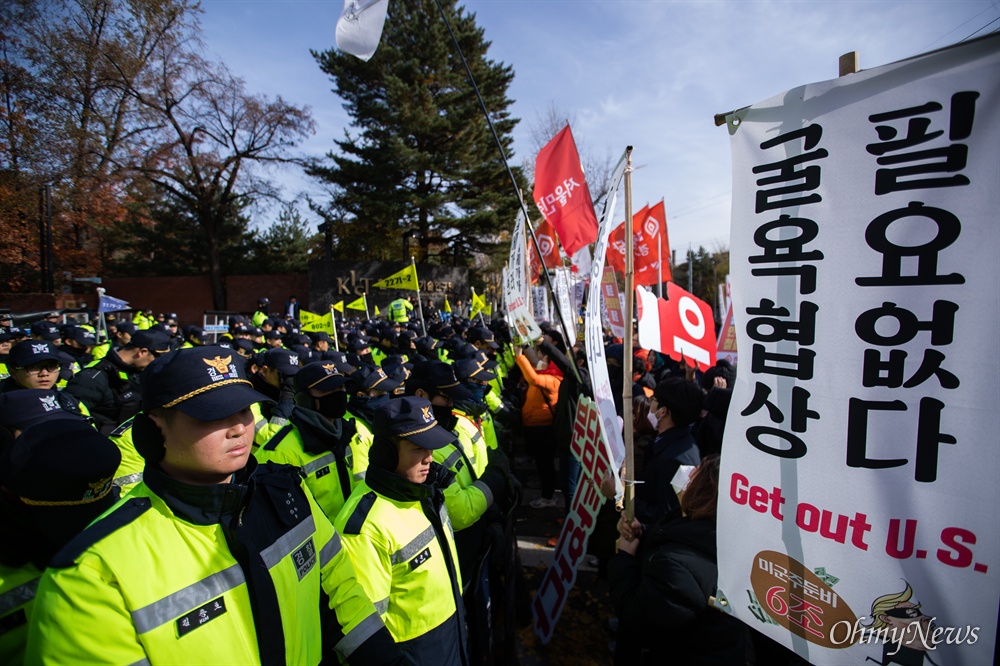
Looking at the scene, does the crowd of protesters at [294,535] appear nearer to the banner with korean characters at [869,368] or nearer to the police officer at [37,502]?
the police officer at [37,502]

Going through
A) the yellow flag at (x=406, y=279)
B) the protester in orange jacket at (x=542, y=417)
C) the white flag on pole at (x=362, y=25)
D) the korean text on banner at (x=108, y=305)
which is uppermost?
the white flag on pole at (x=362, y=25)

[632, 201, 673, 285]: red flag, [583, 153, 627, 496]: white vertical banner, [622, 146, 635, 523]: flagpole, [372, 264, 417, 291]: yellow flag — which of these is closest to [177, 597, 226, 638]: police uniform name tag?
[622, 146, 635, 523]: flagpole

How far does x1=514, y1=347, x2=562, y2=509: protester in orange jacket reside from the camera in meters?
5.62

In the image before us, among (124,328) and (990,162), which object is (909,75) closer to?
(990,162)

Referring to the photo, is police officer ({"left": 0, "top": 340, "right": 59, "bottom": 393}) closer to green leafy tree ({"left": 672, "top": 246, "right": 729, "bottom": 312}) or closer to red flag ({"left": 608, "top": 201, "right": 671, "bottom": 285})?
red flag ({"left": 608, "top": 201, "right": 671, "bottom": 285})

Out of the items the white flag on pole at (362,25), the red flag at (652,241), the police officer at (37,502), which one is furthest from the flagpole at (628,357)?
the red flag at (652,241)

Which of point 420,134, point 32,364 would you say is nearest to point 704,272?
point 420,134

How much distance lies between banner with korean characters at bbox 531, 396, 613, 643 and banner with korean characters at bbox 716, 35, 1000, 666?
43.2 inches

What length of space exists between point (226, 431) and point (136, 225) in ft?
109

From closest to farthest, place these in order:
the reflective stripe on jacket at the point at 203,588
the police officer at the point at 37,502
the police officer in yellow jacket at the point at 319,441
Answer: the reflective stripe on jacket at the point at 203,588, the police officer at the point at 37,502, the police officer in yellow jacket at the point at 319,441

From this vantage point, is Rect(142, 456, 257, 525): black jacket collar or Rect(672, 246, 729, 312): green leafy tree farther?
Rect(672, 246, 729, 312): green leafy tree

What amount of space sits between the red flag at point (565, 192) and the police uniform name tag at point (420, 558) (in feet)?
11.9

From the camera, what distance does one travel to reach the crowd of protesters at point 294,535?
133 centimetres

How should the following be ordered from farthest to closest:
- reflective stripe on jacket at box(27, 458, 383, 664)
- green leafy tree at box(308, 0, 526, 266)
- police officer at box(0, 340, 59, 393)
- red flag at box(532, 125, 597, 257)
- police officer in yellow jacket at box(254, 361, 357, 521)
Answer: green leafy tree at box(308, 0, 526, 266), red flag at box(532, 125, 597, 257), police officer at box(0, 340, 59, 393), police officer in yellow jacket at box(254, 361, 357, 521), reflective stripe on jacket at box(27, 458, 383, 664)
